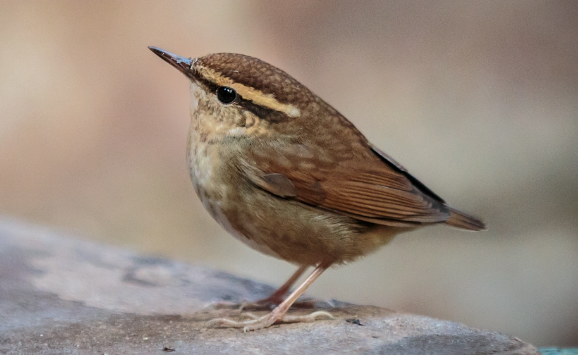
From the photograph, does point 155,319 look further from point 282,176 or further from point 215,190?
point 282,176

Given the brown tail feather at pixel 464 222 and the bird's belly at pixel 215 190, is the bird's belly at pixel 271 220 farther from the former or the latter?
the brown tail feather at pixel 464 222

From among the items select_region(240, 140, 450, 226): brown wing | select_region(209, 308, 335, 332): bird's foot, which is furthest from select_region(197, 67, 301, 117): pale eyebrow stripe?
select_region(209, 308, 335, 332): bird's foot

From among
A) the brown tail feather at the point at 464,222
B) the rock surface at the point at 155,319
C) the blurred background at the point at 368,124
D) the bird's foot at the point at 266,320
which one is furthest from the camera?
the blurred background at the point at 368,124

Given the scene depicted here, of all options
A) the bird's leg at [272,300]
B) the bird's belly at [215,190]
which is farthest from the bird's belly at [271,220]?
the bird's leg at [272,300]

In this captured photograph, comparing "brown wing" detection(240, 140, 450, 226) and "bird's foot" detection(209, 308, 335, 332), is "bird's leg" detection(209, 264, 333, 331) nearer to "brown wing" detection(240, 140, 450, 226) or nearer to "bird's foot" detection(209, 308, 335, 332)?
"bird's foot" detection(209, 308, 335, 332)

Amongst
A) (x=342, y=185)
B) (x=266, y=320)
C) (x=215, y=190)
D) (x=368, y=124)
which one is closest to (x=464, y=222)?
(x=342, y=185)

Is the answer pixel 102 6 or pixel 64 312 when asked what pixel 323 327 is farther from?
pixel 102 6

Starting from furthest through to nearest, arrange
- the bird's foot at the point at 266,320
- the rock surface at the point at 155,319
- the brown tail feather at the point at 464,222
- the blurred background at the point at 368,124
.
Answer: the blurred background at the point at 368,124
the brown tail feather at the point at 464,222
the bird's foot at the point at 266,320
the rock surface at the point at 155,319
